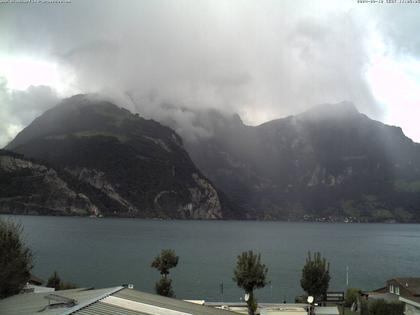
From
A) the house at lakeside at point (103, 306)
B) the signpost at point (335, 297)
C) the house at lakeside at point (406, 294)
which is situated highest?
the house at lakeside at point (103, 306)

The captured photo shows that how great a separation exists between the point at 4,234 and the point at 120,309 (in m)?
23.5

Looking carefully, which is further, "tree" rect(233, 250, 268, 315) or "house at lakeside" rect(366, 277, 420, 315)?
"house at lakeside" rect(366, 277, 420, 315)

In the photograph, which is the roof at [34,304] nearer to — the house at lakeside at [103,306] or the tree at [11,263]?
the house at lakeside at [103,306]

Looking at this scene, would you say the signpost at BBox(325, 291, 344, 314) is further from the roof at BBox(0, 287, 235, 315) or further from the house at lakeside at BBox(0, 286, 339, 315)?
the roof at BBox(0, 287, 235, 315)

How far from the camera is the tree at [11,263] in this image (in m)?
42.4

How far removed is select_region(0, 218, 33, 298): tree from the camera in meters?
42.4

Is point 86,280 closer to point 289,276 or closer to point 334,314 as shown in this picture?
point 289,276

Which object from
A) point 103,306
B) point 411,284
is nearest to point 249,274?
point 411,284

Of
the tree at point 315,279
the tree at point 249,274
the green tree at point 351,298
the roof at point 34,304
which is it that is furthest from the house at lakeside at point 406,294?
the roof at point 34,304

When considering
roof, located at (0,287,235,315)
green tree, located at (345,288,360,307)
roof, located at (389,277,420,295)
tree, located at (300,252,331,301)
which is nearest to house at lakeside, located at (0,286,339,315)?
roof, located at (0,287,235,315)

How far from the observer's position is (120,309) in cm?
2636

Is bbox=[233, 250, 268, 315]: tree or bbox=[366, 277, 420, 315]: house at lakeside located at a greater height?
bbox=[233, 250, 268, 315]: tree

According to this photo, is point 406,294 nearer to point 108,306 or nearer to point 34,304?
point 108,306

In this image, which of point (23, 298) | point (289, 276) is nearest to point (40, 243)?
point (289, 276)
